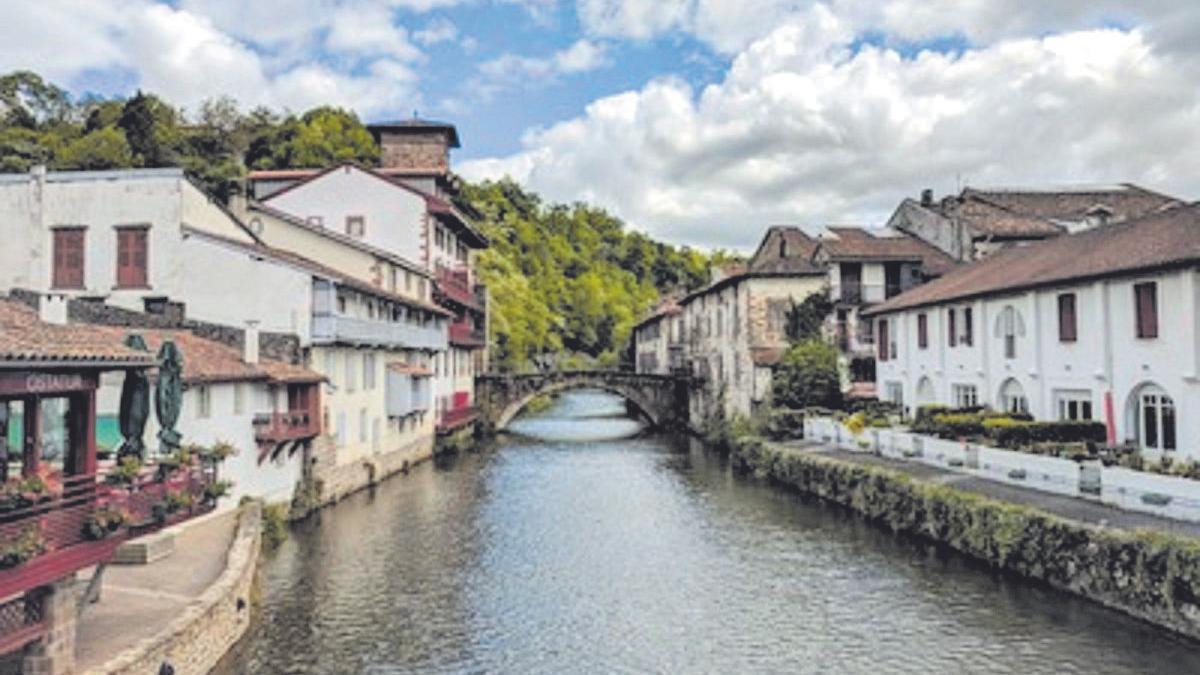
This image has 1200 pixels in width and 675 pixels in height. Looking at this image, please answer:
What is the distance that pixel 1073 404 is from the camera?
98.1 feet

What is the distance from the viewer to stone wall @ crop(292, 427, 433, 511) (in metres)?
29.5

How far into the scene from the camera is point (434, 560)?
941 inches

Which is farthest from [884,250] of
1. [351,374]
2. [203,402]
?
[203,402]

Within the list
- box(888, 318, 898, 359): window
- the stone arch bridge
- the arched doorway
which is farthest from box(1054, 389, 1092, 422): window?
the stone arch bridge

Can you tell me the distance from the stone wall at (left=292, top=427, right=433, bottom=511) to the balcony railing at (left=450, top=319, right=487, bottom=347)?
1378 cm

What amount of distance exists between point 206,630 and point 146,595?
207 centimetres

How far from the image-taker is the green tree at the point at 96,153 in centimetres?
6600

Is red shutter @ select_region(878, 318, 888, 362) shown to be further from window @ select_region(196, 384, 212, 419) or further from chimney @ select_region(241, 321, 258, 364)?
window @ select_region(196, 384, 212, 419)

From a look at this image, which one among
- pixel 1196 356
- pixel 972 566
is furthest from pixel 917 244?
pixel 972 566

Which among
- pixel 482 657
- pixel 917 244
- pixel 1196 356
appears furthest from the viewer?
pixel 917 244

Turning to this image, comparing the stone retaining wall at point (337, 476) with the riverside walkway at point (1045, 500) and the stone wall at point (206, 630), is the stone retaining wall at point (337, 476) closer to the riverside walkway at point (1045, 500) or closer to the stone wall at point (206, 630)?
the stone wall at point (206, 630)

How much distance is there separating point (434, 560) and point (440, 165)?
41718mm

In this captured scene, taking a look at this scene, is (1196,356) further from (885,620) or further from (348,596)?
(348,596)

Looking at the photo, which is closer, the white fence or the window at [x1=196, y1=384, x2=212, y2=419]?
the white fence
